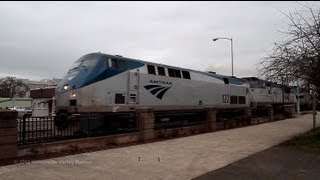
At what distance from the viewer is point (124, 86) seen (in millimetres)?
18984

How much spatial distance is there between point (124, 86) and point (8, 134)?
870cm

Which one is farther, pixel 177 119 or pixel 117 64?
pixel 177 119

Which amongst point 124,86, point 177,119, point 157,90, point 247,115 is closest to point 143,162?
point 124,86

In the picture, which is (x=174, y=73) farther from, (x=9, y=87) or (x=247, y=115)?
(x=9, y=87)

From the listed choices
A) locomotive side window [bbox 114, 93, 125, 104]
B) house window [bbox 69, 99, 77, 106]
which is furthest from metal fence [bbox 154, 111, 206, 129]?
house window [bbox 69, 99, 77, 106]

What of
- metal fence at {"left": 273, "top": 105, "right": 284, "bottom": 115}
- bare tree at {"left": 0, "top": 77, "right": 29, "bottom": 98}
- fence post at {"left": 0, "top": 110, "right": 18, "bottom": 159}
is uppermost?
bare tree at {"left": 0, "top": 77, "right": 29, "bottom": 98}

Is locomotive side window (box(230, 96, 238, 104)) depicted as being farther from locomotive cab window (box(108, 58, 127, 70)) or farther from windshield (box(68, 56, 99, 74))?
windshield (box(68, 56, 99, 74))

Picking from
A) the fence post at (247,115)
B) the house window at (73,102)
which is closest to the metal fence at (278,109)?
the fence post at (247,115)

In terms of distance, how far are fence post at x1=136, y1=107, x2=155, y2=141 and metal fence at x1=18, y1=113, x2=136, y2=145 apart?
0.28 m

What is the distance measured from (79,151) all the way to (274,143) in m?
8.75

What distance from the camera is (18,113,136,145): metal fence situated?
11898 mm

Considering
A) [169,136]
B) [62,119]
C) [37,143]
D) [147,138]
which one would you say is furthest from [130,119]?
[37,143]

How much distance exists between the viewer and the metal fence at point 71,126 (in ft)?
39.0

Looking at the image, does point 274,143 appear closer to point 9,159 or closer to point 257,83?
point 9,159
